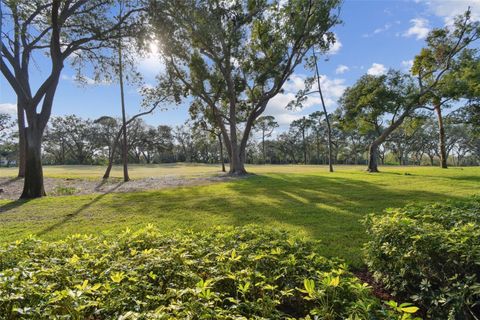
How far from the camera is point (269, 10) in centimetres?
1855

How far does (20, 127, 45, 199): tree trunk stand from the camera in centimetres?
1099

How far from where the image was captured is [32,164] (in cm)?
1106

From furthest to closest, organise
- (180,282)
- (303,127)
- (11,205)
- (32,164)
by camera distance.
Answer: (303,127)
(32,164)
(11,205)
(180,282)

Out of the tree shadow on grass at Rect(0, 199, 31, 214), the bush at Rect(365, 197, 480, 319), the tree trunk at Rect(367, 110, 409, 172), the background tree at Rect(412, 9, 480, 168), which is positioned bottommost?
the tree shadow on grass at Rect(0, 199, 31, 214)

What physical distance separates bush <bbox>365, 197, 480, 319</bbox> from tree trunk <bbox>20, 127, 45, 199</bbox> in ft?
41.1

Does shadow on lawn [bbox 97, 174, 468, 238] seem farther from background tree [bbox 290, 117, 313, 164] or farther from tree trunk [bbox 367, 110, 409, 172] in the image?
background tree [bbox 290, 117, 313, 164]

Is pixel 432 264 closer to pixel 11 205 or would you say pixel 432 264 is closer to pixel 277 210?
pixel 277 210

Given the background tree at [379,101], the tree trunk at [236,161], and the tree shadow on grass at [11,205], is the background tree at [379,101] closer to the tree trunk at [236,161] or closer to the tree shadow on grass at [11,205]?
the tree trunk at [236,161]

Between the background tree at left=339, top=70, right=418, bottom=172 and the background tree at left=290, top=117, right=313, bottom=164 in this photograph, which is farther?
the background tree at left=290, top=117, right=313, bottom=164

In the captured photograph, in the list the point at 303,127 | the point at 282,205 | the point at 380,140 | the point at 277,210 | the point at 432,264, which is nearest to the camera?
the point at 432,264

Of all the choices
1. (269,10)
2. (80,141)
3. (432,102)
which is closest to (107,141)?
(80,141)

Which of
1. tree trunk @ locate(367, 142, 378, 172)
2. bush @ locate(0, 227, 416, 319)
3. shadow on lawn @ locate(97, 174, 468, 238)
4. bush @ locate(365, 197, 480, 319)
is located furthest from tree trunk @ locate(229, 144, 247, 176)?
bush @ locate(365, 197, 480, 319)

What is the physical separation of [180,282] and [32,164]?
11.8 metres

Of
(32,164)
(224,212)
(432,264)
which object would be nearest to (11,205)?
(32,164)
